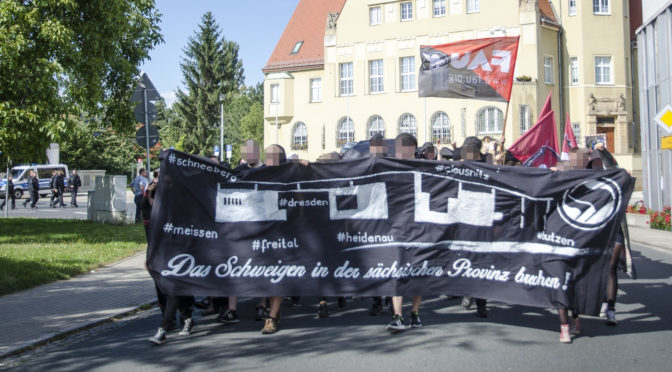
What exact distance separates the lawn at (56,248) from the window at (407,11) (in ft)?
97.3

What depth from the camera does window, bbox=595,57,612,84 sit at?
4391 centimetres

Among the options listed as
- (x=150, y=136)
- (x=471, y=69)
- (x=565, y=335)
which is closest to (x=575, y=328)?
(x=565, y=335)

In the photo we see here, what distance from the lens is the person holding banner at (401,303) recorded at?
715 centimetres

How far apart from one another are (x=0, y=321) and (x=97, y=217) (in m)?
15.0

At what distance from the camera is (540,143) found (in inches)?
456

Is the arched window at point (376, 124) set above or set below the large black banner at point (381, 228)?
above

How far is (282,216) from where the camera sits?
288 inches

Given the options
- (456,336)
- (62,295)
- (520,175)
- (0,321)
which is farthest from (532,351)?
(62,295)

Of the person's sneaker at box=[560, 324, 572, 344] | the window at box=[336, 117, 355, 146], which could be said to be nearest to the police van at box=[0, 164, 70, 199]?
the window at box=[336, 117, 355, 146]

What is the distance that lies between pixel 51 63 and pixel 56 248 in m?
4.57

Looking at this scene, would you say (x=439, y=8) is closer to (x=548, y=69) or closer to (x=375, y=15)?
(x=375, y=15)

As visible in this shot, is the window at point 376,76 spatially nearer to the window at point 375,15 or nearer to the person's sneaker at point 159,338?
the window at point 375,15

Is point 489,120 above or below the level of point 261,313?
above

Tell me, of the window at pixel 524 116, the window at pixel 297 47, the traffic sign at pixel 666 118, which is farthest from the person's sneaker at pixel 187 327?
Answer: the window at pixel 297 47
